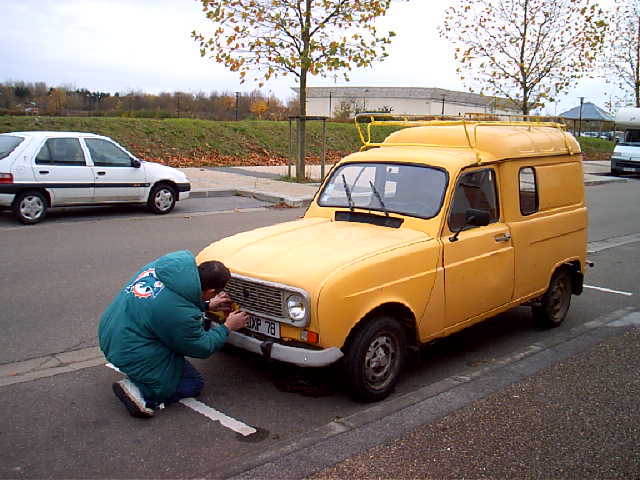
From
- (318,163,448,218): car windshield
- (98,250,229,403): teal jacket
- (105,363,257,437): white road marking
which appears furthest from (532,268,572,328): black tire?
(98,250,229,403): teal jacket

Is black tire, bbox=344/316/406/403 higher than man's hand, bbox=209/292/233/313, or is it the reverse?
man's hand, bbox=209/292/233/313

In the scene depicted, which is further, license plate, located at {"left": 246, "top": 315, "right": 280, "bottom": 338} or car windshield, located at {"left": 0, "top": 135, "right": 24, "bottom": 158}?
car windshield, located at {"left": 0, "top": 135, "right": 24, "bottom": 158}

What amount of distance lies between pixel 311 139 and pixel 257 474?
86.6 feet

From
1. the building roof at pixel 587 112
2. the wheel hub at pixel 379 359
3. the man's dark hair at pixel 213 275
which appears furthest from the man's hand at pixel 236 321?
the building roof at pixel 587 112

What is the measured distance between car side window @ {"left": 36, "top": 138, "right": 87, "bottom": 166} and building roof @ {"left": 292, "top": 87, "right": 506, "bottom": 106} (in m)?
34.7

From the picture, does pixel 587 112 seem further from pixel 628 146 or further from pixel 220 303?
pixel 220 303

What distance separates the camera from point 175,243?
10617mm

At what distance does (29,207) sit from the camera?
12.1 meters

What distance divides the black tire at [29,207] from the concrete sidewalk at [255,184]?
4817 millimetres

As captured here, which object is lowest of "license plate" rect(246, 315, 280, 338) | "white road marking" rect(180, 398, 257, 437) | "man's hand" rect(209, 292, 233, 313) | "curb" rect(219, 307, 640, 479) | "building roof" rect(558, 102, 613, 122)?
"white road marking" rect(180, 398, 257, 437)

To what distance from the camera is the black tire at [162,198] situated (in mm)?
Answer: 13812

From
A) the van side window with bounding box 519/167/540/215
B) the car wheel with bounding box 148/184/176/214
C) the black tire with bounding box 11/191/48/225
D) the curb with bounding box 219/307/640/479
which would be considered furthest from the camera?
the car wheel with bounding box 148/184/176/214

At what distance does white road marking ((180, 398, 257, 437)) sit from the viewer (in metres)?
4.39

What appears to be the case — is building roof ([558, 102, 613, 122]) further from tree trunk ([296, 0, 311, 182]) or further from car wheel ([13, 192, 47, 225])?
car wheel ([13, 192, 47, 225])
